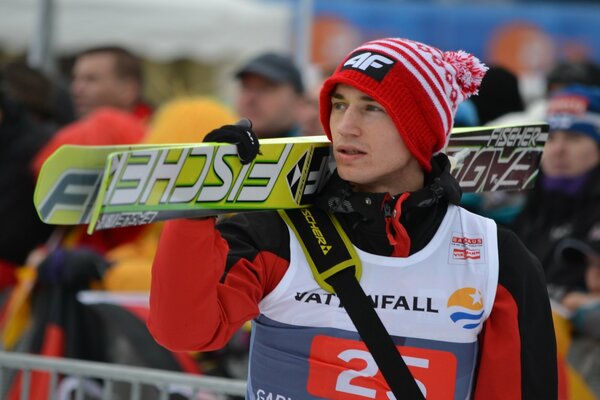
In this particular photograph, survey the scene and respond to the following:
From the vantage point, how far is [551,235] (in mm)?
4664

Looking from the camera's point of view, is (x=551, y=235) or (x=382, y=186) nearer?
(x=382, y=186)

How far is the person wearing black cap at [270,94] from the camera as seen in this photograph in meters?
5.40

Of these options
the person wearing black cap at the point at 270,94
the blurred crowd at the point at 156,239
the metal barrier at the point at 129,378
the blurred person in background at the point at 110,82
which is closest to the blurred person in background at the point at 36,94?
the blurred person in background at the point at 110,82

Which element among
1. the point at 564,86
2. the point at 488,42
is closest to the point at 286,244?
the point at 564,86

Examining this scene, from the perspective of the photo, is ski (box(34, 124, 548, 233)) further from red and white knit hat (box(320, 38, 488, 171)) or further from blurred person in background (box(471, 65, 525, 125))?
blurred person in background (box(471, 65, 525, 125))

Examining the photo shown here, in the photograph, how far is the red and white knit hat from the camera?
2.61 m

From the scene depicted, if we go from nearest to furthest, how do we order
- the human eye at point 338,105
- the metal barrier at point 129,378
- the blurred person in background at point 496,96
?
the human eye at point 338,105, the metal barrier at point 129,378, the blurred person in background at point 496,96

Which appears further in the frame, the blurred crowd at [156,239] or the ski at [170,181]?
the blurred crowd at [156,239]

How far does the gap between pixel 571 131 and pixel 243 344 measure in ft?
5.74

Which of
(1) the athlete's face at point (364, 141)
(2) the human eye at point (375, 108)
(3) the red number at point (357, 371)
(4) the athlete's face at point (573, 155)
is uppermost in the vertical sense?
(2) the human eye at point (375, 108)

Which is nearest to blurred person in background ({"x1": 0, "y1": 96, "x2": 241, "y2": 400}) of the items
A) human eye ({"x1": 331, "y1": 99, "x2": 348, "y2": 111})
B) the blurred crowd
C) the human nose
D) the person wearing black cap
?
the blurred crowd

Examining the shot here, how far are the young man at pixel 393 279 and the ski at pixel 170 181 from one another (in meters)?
0.08

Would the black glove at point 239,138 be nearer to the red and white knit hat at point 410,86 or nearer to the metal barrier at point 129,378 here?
the red and white knit hat at point 410,86

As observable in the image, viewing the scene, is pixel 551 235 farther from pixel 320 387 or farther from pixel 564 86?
pixel 320 387
